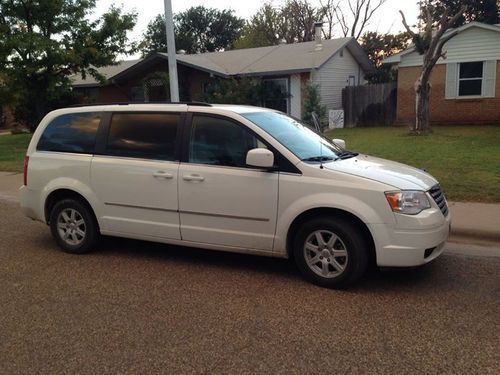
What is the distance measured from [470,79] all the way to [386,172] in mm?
18843

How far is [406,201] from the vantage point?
4520 mm

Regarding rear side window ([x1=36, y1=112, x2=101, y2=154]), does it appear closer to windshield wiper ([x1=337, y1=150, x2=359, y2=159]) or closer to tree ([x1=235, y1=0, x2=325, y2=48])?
windshield wiper ([x1=337, y1=150, x2=359, y2=159])

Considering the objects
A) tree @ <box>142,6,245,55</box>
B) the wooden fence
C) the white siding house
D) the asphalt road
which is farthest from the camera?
tree @ <box>142,6,245,55</box>

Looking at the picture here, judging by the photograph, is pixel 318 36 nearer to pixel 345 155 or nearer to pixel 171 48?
pixel 171 48

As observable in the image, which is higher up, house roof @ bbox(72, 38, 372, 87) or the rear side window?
house roof @ bbox(72, 38, 372, 87)

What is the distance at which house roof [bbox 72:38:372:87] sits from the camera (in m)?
22.6

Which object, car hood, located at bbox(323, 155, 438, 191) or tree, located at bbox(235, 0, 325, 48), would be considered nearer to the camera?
car hood, located at bbox(323, 155, 438, 191)

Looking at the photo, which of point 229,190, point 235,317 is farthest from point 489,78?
point 235,317

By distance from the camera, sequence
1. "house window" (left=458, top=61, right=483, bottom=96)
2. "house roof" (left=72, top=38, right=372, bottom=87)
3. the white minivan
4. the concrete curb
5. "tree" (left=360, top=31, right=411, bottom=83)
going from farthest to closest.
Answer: "tree" (left=360, top=31, right=411, bottom=83) → "house roof" (left=72, top=38, right=372, bottom=87) → "house window" (left=458, top=61, right=483, bottom=96) → the concrete curb → the white minivan

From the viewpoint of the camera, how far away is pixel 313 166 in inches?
189

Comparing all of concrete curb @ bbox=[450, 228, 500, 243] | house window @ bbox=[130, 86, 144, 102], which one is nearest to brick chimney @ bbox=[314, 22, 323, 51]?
house window @ bbox=[130, 86, 144, 102]

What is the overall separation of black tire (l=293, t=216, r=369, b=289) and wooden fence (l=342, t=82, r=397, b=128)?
2003 cm

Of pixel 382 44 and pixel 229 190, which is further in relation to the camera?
pixel 382 44

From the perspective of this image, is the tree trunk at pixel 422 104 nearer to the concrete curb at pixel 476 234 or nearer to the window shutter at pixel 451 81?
the window shutter at pixel 451 81
